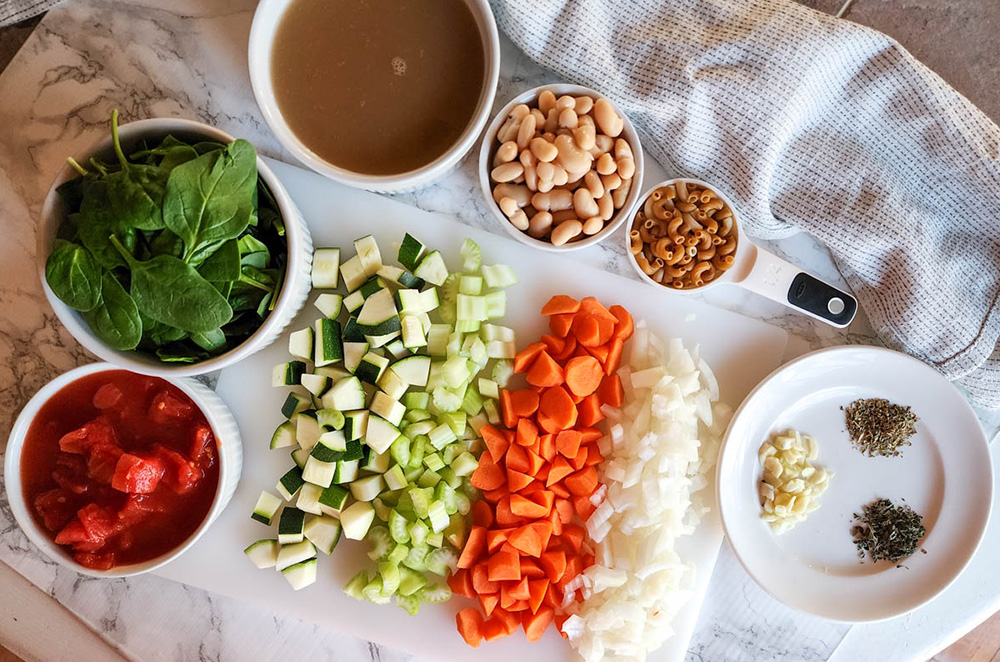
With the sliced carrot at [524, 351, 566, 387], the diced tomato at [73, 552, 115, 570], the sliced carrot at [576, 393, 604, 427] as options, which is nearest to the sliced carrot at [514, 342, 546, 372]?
the sliced carrot at [524, 351, 566, 387]

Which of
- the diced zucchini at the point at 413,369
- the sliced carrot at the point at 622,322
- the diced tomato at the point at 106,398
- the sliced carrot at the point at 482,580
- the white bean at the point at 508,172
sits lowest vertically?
the sliced carrot at the point at 482,580

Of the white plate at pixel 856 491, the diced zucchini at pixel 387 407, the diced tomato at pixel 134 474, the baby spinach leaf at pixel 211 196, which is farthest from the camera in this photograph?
A: the white plate at pixel 856 491

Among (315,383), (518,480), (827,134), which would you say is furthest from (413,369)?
(827,134)

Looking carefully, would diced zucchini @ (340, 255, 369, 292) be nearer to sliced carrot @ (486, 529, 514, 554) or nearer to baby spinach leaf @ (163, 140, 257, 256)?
baby spinach leaf @ (163, 140, 257, 256)

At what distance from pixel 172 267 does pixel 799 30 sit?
1.16 metres

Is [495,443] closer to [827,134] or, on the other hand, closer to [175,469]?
[175,469]

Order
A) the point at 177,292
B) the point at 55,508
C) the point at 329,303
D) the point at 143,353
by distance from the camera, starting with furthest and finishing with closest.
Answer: the point at 329,303 < the point at 55,508 < the point at 143,353 < the point at 177,292

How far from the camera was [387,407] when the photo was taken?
4.42ft

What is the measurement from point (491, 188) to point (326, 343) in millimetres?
425

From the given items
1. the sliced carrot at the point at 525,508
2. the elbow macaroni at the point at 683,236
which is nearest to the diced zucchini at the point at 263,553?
the sliced carrot at the point at 525,508

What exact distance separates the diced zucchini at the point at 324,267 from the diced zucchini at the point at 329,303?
2 centimetres

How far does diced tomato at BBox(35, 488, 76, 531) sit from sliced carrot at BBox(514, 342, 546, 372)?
0.85 m

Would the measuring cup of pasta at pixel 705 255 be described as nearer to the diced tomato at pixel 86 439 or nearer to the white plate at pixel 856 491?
the white plate at pixel 856 491

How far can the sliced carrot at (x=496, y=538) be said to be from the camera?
1.36 meters
